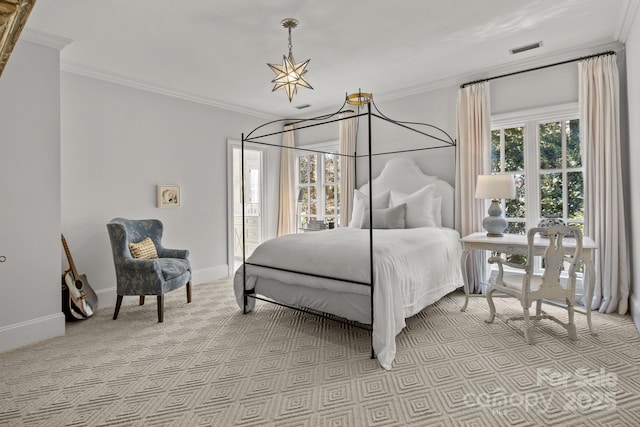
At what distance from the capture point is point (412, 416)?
1955mm

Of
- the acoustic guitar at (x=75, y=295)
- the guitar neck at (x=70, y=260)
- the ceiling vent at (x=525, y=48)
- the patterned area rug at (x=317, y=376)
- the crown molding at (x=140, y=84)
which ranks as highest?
the ceiling vent at (x=525, y=48)

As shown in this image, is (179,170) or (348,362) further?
(179,170)

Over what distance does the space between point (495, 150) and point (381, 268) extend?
2579 millimetres

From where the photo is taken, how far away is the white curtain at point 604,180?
3.45 metres

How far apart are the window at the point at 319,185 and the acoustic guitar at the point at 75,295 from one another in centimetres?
331

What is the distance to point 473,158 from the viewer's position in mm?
4309

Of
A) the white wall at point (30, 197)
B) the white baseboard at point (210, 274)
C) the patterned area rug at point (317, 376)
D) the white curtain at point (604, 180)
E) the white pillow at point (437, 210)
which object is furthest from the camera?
the white baseboard at point (210, 274)

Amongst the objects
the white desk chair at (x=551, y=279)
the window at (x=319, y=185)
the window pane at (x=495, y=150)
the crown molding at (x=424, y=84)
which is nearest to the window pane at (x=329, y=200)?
the window at (x=319, y=185)

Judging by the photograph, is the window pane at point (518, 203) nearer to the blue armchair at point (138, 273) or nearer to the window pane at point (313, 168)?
Result: the window pane at point (313, 168)

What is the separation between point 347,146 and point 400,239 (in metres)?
2.56

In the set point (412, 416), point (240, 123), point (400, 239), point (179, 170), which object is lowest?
point (412, 416)

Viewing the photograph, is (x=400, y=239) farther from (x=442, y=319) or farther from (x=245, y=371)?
(x=245, y=371)

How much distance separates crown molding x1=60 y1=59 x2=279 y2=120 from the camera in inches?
153

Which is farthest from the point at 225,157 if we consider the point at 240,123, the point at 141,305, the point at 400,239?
the point at 400,239
